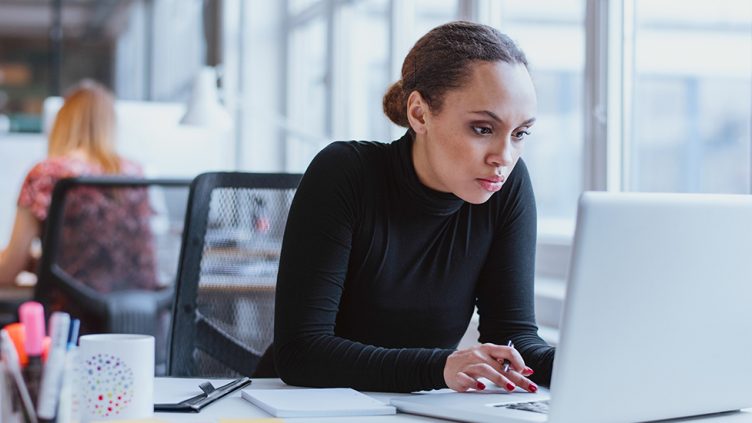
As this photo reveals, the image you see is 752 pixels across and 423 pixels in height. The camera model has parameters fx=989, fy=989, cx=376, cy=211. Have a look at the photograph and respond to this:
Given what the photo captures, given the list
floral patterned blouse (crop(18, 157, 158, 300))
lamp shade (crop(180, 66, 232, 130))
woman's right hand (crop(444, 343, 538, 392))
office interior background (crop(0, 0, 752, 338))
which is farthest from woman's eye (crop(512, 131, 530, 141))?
lamp shade (crop(180, 66, 232, 130))

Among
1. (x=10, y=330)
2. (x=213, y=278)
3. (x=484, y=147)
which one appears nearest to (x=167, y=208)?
(x=213, y=278)

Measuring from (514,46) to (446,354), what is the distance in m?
0.50

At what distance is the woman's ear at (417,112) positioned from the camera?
5.08ft

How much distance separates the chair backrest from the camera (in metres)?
1.82

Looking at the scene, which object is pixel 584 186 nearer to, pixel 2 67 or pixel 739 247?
pixel 739 247

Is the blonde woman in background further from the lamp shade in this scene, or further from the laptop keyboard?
the laptop keyboard

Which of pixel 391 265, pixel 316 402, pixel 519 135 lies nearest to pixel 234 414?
pixel 316 402

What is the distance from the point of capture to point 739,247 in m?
1.05

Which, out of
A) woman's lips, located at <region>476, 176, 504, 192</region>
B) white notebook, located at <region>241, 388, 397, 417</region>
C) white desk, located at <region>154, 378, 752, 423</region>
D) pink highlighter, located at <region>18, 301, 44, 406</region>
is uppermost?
woman's lips, located at <region>476, 176, 504, 192</region>

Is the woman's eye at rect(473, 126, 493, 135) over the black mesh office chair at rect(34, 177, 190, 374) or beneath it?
over

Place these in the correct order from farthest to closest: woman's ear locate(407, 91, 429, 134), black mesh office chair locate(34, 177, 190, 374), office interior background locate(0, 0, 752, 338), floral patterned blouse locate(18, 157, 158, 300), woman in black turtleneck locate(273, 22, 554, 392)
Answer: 1. floral patterned blouse locate(18, 157, 158, 300)
2. black mesh office chair locate(34, 177, 190, 374)
3. office interior background locate(0, 0, 752, 338)
4. woman's ear locate(407, 91, 429, 134)
5. woman in black turtleneck locate(273, 22, 554, 392)

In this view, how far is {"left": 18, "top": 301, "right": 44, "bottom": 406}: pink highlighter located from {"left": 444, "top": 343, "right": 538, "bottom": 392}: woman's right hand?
0.53 meters

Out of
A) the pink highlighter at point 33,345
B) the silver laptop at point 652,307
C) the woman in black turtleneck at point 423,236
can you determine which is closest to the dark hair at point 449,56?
the woman in black turtleneck at point 423,236

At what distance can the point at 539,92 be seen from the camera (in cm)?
277
